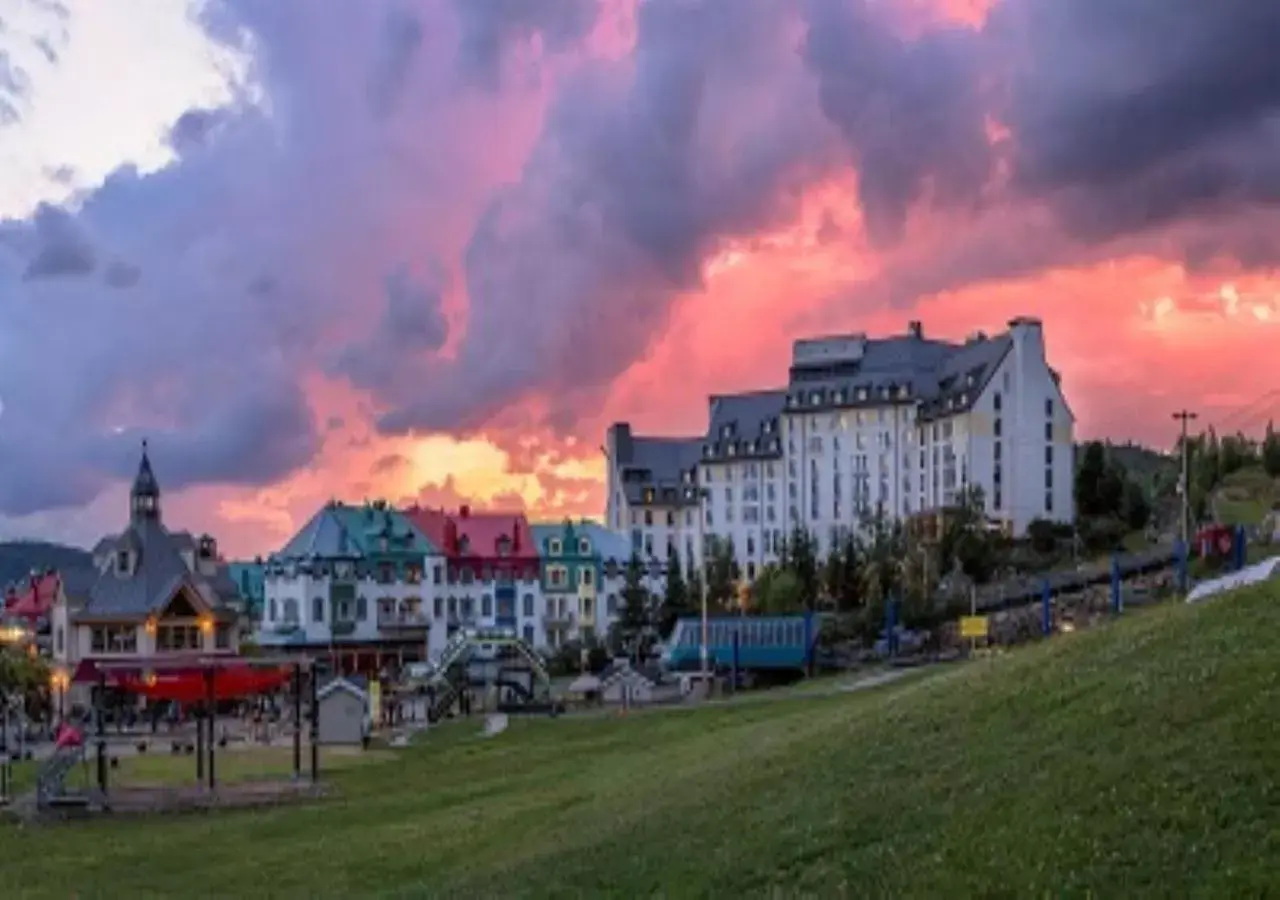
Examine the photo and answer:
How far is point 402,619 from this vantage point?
14412 centimetres

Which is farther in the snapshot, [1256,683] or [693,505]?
[693,505]

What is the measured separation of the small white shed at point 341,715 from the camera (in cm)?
7344

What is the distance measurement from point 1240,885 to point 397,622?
13372 centimetres

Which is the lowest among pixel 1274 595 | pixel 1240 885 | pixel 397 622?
pixel 397 622

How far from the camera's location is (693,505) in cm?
16600

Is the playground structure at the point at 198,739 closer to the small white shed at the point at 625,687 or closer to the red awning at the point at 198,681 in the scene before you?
the red awning at the point at 198,681

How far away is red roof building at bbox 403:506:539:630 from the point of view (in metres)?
147

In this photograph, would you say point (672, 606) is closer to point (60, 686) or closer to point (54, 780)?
point (60, 686)

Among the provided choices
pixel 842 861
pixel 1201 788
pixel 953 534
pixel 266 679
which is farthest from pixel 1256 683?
pixel 953 534

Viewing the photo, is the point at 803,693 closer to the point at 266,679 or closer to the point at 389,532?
the point at 266,679

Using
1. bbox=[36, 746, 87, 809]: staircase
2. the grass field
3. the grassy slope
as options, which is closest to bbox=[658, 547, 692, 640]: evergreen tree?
the grassy slope

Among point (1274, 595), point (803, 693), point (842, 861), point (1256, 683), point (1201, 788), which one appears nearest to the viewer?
point (1201, 788)

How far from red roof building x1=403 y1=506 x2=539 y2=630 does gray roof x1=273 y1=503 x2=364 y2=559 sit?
8760mm

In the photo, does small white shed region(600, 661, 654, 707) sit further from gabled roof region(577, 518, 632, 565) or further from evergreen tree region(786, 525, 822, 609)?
gabled roof region(577, 518, 632, 565)
